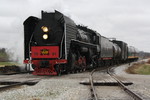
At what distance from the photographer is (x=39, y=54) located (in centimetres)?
1188

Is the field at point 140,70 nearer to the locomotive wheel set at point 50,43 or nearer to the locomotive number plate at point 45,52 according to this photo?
the locomotive wheel set at point 50,43

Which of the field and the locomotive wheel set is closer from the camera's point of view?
the locomotive wheel set

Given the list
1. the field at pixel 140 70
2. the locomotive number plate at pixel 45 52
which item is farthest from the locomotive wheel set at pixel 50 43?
the field at pixel 140 70

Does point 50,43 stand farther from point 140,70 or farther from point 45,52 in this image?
point 140,70

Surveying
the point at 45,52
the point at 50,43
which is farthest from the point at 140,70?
the point at 45,52

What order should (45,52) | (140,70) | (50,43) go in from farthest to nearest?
1. (140,70)
2. (50,43)
3. (45,52)

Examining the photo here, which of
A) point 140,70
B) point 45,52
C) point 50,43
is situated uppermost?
point 50,43

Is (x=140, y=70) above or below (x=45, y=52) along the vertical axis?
below

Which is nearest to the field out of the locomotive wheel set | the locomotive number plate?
the locomotive wheel set

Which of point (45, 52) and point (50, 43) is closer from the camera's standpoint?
point (45, 52)

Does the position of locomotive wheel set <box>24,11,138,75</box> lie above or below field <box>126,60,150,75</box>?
above

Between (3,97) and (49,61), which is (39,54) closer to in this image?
(49,61)

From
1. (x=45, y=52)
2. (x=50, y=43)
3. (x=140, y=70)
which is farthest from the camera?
(x=140, y=70)

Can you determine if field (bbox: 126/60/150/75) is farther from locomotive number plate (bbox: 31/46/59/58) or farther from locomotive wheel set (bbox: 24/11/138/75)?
locomotive number plate (bbox: 31/46/59/58)
